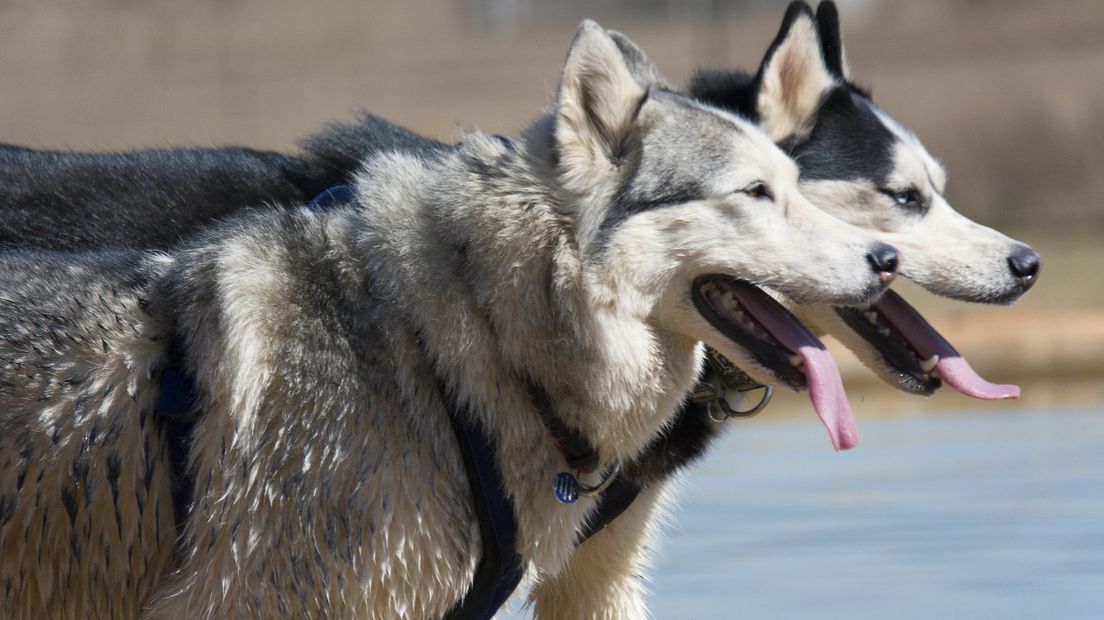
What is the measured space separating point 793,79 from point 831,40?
34cm

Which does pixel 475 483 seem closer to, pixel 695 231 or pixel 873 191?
pixel 695 231

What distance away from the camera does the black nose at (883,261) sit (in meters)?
3.62

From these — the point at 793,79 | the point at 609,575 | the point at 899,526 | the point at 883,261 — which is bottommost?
the point at 899,526

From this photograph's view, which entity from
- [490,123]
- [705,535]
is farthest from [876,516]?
[490,123]

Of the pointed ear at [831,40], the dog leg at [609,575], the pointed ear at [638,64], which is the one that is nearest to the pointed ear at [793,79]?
the pointed ear at [831,40]

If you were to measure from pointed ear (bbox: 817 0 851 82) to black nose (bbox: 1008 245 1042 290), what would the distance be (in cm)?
92

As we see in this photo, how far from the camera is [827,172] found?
16.6ft

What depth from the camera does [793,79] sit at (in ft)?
17.0

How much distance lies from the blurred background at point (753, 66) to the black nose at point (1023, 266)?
8.63 feet

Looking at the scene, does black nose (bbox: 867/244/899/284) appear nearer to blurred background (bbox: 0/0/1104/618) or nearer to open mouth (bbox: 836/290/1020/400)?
open mouth (bbox: 836/290/1020/400)

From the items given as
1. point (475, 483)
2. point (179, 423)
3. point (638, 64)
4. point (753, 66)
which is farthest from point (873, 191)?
point (753, 66)

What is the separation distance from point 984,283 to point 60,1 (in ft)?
39.1

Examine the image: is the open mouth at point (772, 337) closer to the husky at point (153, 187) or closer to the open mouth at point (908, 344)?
the open mouth at point (908, 344)

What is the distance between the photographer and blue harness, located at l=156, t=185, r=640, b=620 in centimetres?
353
